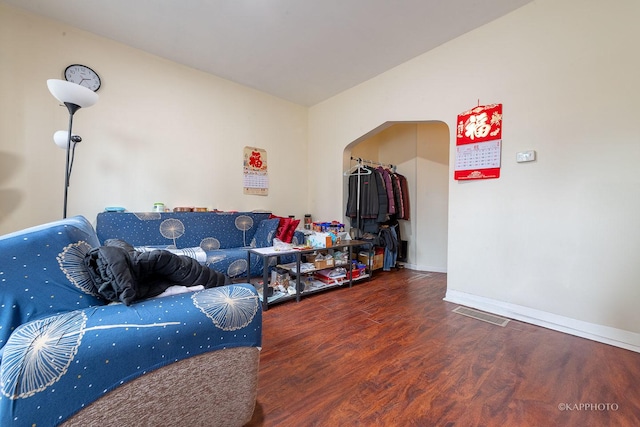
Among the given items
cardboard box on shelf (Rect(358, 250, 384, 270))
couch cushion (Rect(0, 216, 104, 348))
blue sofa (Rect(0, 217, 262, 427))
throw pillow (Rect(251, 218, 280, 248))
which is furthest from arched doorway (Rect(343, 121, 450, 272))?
couch cushion (Rect(0, 216, 104, 348))

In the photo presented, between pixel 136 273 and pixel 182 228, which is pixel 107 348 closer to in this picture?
pixel 136 273

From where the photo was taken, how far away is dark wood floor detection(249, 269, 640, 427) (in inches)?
46.1

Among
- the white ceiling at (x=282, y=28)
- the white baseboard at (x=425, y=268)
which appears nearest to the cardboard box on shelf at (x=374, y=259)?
the white baseboard at (x=425, y=268)

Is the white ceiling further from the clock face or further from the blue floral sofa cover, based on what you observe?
the blue floral sofa cover

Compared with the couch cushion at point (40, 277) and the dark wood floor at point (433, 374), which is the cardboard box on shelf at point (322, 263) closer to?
the dark wood floor at point (433, 374)

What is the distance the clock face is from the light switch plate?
4.23 m

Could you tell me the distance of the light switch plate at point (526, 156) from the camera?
82.4 inches

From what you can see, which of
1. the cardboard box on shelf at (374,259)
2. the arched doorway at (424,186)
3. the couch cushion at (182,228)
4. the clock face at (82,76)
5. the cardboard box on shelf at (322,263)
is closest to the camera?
the clock face at (82,76)

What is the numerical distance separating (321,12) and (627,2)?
221 centimetres

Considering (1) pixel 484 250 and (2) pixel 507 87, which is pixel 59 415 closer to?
(1) pixel 484 250

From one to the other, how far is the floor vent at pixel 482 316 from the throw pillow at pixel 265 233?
2161mm

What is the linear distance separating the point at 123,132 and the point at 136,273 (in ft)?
8.80

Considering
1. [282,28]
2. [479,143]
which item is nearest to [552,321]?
[479,143]

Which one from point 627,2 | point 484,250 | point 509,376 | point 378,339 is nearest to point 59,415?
point 378,339
